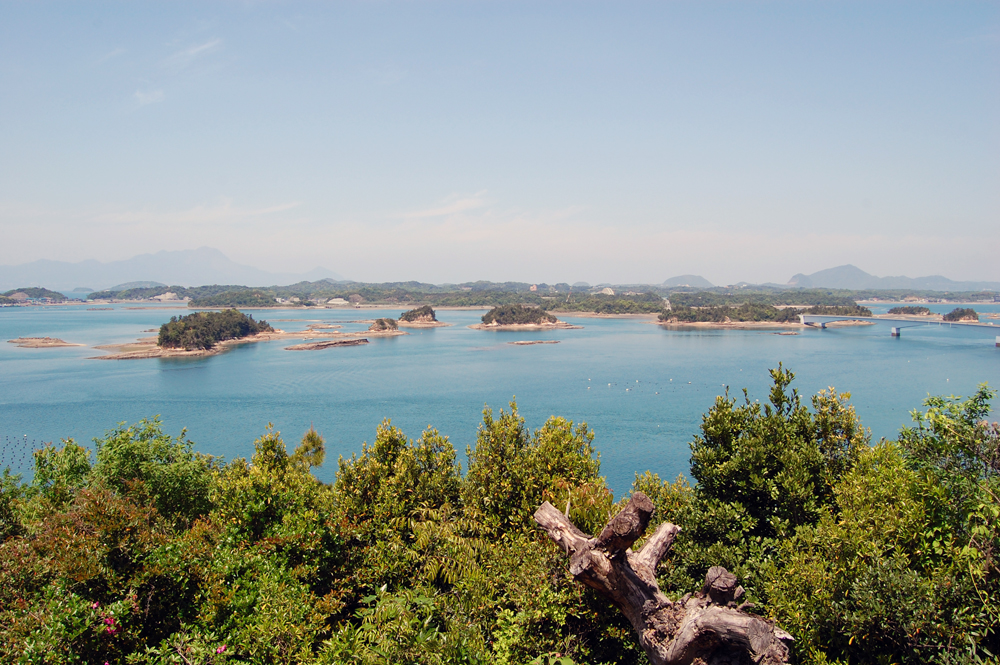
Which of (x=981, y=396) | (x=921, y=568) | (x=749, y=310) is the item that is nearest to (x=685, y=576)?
(x=921, y=568)

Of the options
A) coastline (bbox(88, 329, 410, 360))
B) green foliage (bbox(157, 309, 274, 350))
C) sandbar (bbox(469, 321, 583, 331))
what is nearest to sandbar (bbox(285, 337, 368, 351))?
coastline (bbox(88, 329, 410, 360))

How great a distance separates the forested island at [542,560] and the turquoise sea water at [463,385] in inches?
600

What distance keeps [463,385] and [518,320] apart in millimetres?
63907

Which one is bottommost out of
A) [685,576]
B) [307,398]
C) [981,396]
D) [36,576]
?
[307,398]

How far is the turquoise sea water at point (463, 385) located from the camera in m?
33.6

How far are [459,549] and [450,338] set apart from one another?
3293 inches

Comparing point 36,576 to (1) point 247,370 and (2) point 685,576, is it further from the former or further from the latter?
(1) point 247,370

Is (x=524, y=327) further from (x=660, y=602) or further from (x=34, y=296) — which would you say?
(x=34, y=296)

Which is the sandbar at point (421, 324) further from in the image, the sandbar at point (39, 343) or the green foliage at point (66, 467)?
the green foliage at point (66, 467)

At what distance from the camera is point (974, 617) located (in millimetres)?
4551

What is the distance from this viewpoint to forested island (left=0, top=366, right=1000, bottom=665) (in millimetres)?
4730

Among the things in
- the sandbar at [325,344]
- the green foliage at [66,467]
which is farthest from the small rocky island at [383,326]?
the green foliage at [66,467]

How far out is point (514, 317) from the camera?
11319 centimetres

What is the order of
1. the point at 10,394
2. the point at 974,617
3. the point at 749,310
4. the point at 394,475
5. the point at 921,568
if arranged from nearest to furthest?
the point at 974,617
the point at 921,568
the point at 394,475
the point at 10,394
the point at 749,310
